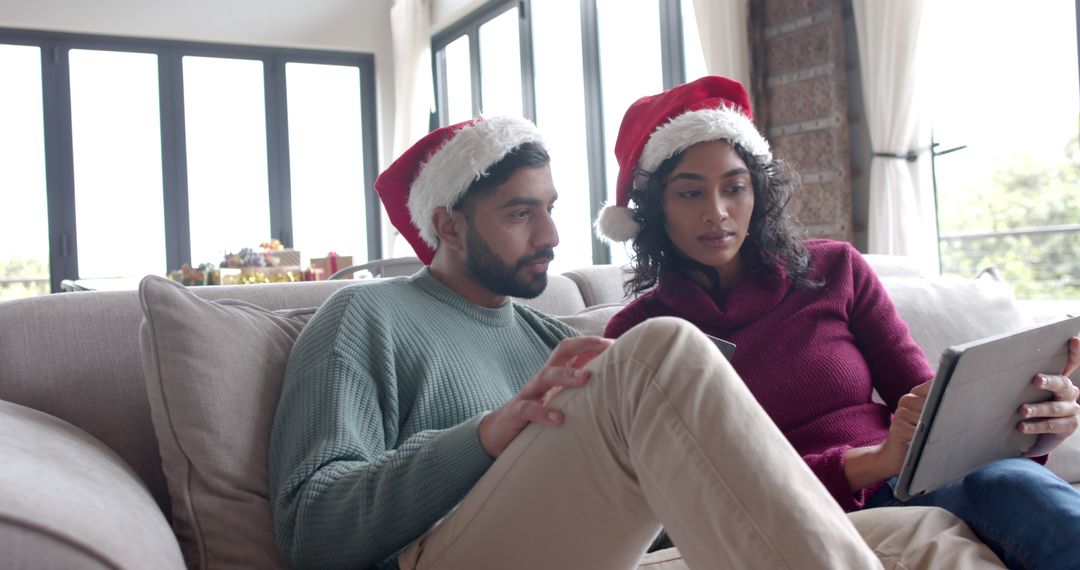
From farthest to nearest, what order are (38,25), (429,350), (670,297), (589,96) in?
(38,25) → (589,96) → (670,297) → (429,350)

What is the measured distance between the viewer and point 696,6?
402cm

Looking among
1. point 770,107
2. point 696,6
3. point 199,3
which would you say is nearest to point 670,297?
point 770,107

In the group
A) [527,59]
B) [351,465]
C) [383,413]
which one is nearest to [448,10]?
[527,59]

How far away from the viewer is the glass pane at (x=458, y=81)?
22.4 feet

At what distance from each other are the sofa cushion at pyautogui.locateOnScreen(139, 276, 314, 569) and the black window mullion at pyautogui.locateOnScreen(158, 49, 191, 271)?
5.82 metres

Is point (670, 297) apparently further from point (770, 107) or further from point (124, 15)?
point (124, 15)

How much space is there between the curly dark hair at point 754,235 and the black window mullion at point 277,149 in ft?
19.0

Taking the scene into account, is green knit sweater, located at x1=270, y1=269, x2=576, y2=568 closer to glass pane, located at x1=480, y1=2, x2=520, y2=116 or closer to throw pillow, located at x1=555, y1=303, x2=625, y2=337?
throw pillow, located at x1=555, y1=303, x2=625, y2=337

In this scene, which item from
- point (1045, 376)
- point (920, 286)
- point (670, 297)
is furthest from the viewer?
point (920, 286)

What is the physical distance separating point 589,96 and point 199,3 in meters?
3.40

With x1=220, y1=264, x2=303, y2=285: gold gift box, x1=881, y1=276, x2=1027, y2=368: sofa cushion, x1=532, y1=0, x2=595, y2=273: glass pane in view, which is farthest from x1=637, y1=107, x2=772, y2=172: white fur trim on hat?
x1=532, y1=0, x2=595, y2=273: glass pane

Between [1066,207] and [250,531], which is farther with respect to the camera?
[1066,207]

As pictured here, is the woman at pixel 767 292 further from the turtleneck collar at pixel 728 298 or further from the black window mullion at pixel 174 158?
the black window mullion at pixel 174 158

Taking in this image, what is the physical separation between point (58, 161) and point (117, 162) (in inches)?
15.3
